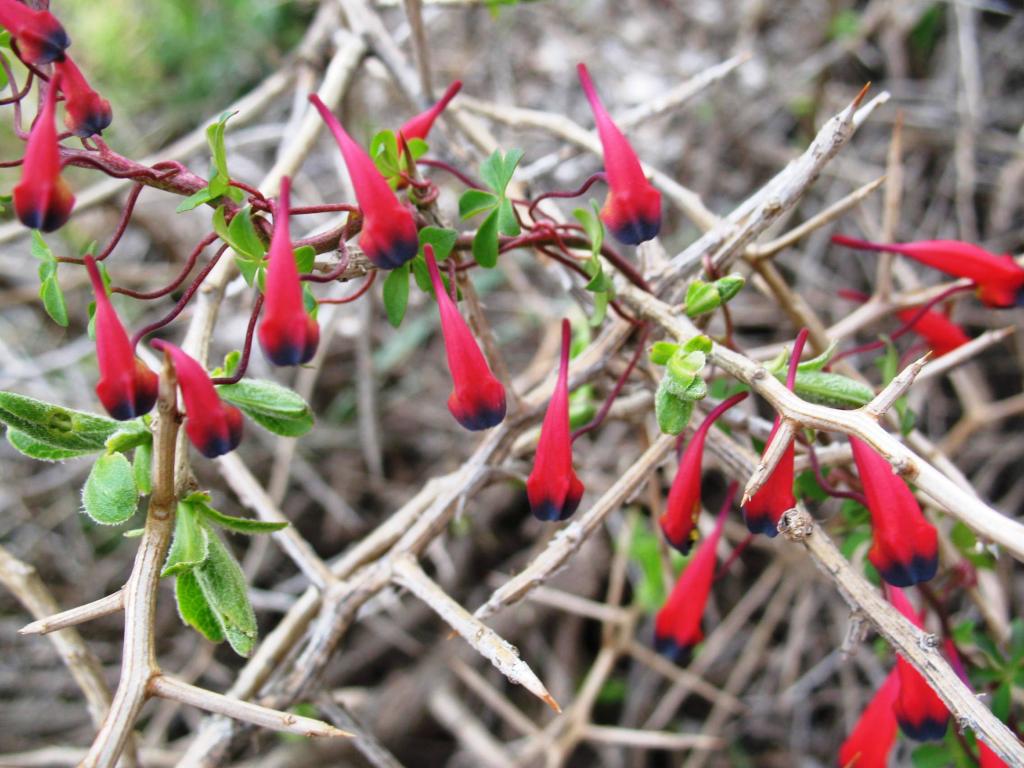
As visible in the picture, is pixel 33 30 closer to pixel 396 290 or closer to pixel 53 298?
pixel 53 298

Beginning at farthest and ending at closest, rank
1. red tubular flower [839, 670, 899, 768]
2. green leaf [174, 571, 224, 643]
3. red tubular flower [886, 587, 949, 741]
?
red tubular flower [839, 670, 899, 768], red tubular flower [886, 587, 949, 741], green leaf [174, 571, 224, 643]

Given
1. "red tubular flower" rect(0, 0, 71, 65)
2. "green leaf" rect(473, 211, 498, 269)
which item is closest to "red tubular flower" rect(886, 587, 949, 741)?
"green leaf" rect(473, 211, 498, 269)

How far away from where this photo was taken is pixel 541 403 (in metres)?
1.30

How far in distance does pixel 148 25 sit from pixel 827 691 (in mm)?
2994

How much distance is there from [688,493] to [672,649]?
36 centimetres

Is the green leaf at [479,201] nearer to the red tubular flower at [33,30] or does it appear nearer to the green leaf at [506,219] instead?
the green leaf at [506,219]

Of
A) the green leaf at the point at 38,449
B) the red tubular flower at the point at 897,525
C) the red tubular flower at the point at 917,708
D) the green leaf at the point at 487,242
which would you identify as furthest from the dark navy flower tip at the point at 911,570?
the green leaf at the point at 38,449

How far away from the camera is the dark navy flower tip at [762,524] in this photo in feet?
3.30

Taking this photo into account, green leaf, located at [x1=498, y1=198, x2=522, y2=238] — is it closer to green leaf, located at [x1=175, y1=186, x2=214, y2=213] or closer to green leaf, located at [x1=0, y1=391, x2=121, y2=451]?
green leaf, located at [x1=175, y1=186, x2=214, y2=213]

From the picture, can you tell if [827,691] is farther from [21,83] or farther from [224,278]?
[21,83]

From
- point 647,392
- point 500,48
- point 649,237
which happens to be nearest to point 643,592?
point 647,392

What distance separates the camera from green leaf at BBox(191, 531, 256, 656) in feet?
3.30

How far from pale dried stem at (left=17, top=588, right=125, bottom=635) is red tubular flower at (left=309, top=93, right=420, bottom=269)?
1.54 ft

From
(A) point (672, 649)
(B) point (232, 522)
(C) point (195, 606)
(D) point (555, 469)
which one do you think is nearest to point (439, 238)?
(D) point (555, 469)
